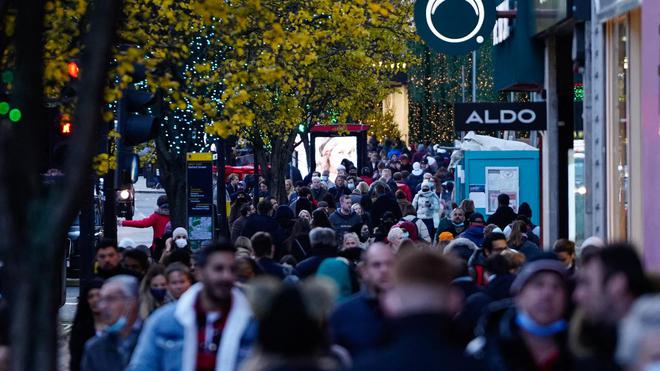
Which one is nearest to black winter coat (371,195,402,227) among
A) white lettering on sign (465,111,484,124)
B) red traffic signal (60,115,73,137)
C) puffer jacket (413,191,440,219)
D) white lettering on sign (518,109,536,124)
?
puffer jacket (413,191,440,219)

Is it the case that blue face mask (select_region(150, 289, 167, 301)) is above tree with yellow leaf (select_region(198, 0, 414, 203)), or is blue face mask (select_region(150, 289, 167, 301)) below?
below

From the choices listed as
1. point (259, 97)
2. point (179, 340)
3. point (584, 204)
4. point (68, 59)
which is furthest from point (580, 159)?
point (179, 340)

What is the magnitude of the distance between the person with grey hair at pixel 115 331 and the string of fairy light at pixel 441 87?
3913 centimetres

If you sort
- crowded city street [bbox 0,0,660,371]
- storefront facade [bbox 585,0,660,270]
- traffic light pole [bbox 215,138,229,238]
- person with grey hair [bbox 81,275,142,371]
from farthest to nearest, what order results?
traffic light pole [bbox 215,138,229,238]
storefront facade [bbox 585,0,660,270]
person with grey hair [bbox 81,275,142,371]
crowded city street [bbox 0,0,660,371]

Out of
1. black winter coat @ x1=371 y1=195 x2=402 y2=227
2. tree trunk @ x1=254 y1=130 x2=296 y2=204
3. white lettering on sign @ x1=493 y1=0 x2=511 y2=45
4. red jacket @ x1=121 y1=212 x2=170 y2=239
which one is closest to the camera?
white lettering on sign @ x1=493 y1=0 x2=511 y2=45

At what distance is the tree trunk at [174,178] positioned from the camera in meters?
27.3

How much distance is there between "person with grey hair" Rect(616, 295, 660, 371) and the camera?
5.59 m

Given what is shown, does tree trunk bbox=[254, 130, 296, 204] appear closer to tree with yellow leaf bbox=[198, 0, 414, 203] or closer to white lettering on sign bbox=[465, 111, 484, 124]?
tree with yellow leaf bbox=[198, 0, 414, 203]

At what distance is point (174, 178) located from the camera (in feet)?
90.8

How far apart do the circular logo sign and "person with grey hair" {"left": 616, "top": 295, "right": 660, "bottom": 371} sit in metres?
13.6

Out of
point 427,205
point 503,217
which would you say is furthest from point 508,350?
point 427,205

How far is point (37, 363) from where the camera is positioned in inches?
307

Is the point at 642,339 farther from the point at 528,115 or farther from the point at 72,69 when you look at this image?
the point at 528,115

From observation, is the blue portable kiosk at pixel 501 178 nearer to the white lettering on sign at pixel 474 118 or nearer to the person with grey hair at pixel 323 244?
the white lettering on sign at pixel 474 118
